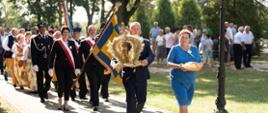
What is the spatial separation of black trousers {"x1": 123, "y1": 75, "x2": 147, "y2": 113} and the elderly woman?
0.70 meters

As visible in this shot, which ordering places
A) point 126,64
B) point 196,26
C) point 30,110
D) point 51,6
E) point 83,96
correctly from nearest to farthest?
point 126,64 < point 30,110 < point 83,96 < point 51,6 < point 196,26

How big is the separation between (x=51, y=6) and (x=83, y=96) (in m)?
23.2

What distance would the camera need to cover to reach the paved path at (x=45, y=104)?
12.5 metres

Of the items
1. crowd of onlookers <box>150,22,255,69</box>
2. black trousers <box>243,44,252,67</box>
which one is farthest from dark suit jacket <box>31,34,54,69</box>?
black trousers <box>243,44,252,67</box>

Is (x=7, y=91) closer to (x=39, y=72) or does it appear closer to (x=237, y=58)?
(x=39, y=72)

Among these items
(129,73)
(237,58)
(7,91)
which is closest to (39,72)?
(7,91)

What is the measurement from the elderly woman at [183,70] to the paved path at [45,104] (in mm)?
2847

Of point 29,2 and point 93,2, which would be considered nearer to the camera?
point 29,2

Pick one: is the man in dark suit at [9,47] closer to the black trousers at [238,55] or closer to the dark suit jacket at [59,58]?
the dark suit jacket at [59,58]

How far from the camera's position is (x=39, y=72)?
1466 cm

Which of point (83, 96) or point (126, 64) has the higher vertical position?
point (126, 64)

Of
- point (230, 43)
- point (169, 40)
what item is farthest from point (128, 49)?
point (169, 40)

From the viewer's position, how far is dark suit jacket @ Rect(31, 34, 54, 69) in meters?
14.6

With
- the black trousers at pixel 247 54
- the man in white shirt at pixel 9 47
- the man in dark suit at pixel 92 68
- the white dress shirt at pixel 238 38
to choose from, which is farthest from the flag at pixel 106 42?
the black trousers at pixel 247 54
